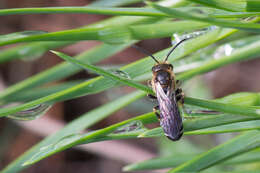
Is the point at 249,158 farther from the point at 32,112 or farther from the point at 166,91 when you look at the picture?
the point at 32,112

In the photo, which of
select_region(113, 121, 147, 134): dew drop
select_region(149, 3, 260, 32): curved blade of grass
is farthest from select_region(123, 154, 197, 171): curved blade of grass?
select_region(149, 3, 260, 32): curved blade of grass

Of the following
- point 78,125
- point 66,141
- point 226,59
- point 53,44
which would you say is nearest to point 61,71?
point 53,44

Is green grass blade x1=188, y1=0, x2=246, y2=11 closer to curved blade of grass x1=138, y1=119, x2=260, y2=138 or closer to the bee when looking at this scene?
curved blade of grass x1=138, y1=119, x2=260, y2=138

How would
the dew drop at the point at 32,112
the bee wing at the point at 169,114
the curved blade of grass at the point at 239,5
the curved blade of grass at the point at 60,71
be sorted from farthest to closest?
the curved blade of grass at the point at 60,71 → the bee wing at the point at 169,114 → the dew drop at the point at 32,112 → the curved blade of grass at the point at 239,5

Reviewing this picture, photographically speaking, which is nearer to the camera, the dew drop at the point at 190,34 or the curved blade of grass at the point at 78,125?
the dew drop at the point at 190,34

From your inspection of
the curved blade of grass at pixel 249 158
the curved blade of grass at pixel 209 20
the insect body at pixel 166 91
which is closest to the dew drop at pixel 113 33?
the curved blade of grass at pixel 209 20

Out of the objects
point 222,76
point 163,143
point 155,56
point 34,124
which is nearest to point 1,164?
point 34,124

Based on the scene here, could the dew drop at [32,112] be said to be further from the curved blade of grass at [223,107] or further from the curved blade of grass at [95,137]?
the curved blade of grass at [223,107]
